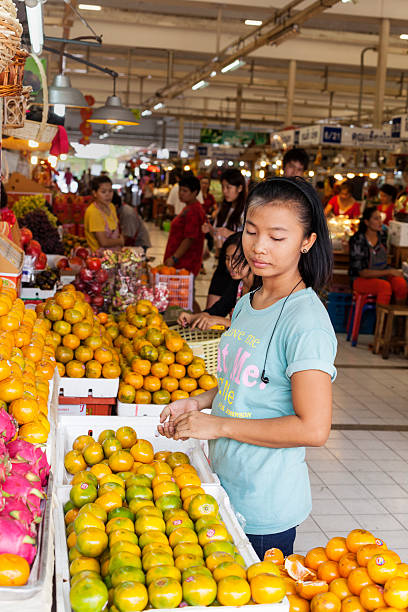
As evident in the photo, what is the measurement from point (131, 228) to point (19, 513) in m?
7.89

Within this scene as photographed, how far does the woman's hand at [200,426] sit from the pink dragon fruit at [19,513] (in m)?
0.59

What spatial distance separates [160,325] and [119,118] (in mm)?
3184

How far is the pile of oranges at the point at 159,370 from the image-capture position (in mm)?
3703

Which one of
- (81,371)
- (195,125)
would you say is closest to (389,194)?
(81,371)

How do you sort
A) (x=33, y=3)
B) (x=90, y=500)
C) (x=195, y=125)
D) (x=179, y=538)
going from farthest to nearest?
(x=195, y=125)
(x=33, y=3)
(x=90, y=500)
(x=179, y=538)

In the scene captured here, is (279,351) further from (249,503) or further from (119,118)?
(119,118)

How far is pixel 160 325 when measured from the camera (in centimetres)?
439

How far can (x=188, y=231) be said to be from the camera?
24.3 ft

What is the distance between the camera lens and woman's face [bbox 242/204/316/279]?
1.94m

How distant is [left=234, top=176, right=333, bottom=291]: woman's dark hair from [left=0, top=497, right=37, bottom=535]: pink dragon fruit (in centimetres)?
102

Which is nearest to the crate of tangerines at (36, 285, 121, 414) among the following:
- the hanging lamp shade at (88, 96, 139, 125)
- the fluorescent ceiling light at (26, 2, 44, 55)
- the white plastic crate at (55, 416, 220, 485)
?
the white plastic crate at (55, 416, 220, 485)

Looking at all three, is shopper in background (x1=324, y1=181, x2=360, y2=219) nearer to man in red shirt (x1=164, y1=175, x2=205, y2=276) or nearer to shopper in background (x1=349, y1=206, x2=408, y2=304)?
shopper in background (x1=349, y1=206, x2=408, y2=304)

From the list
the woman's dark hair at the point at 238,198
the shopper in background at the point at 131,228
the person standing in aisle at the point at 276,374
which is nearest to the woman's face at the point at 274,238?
the person standing in aisle at the point at 276,374

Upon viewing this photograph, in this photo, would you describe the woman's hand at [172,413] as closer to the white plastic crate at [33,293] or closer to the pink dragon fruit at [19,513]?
the pink dragon fruit at [19,513]
